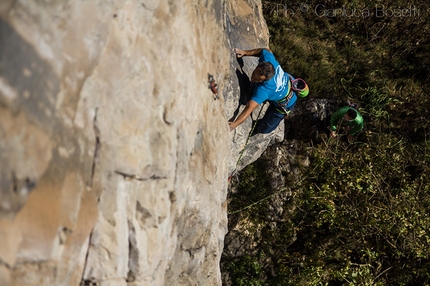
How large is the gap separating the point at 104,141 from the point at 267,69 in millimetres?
2282

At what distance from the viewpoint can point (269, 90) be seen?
401cm

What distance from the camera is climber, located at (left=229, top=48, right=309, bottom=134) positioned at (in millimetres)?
3894

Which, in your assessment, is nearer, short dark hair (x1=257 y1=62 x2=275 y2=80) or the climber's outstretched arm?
short dark hair (x1=257 y1=62 x2=275 y2=80)

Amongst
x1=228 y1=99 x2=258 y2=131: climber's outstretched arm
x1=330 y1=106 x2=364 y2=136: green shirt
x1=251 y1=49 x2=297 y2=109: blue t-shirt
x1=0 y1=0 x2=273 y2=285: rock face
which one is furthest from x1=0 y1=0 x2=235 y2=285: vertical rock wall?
x1=330 y1=106 x2=364 y2=136: green shirt

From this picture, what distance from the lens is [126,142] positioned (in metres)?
2.06

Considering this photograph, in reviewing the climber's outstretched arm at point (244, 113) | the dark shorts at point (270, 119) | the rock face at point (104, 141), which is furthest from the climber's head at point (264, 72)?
the rock face at point (104, 141)

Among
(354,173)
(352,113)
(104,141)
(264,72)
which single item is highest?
(104,141)

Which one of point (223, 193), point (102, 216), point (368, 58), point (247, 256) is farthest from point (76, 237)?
point (368, 58)

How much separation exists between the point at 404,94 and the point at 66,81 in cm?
651

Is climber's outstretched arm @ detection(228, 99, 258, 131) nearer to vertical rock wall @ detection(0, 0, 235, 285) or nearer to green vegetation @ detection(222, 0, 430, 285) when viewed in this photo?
vertical rock wall @ detection(0, 0, 235, 285)

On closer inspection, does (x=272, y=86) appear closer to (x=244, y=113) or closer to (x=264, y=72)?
(x=264, y=72)

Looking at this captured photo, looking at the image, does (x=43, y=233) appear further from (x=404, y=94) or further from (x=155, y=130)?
(x=404, y=94)

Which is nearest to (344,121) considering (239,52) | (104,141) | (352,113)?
(352,113)

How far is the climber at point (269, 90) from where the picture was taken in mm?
3894
